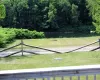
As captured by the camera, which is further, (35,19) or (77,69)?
(35,19)

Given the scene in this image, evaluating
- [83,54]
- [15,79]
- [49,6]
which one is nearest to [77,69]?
[15,79]

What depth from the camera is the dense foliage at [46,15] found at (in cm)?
7631

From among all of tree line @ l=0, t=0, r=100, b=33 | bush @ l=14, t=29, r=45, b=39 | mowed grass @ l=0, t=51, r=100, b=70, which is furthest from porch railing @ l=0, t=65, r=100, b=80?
tree line @ l=0, t=0, r=100, b=33

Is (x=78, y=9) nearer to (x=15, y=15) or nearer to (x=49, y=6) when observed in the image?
(x=49, y=6)

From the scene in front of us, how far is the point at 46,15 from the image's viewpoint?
79.5m

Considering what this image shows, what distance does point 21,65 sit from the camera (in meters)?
17.3

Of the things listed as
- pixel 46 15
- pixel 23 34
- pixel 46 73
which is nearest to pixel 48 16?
pixel 46 15

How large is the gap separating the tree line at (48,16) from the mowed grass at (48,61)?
54.5 m

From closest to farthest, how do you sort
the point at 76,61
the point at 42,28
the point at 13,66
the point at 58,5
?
the point at 13,66, the point at 76,61, the point at 42,28, the point at 58,5

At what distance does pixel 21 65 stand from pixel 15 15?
62085mm

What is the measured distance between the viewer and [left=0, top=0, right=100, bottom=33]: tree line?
250 feet

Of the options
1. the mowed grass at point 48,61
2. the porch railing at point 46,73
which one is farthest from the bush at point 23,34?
the porch railing at point 46,73

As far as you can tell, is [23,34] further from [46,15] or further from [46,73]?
[46,15]

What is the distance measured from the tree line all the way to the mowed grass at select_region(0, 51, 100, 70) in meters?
54.5
